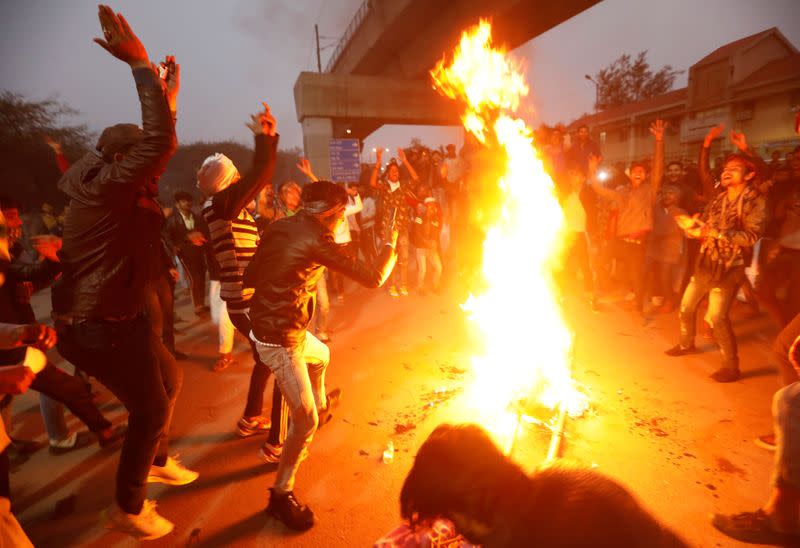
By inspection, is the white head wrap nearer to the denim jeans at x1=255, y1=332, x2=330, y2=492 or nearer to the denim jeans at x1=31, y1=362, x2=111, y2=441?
the denim jeans at x1=255, y1=332, x2=330, y2=492

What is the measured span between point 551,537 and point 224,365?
5.09 m

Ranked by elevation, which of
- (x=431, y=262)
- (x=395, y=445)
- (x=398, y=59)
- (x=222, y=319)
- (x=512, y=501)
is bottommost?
(x=395, y=445)

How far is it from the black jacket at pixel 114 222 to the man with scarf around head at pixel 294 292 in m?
0.69

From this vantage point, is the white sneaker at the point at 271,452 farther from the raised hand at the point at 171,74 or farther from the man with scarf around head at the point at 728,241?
the man with scarf around head at the point at 728,241

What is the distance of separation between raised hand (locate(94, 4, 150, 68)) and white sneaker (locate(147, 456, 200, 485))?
8.98ft

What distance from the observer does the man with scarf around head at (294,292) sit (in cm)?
263

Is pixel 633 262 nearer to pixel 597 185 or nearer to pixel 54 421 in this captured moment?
pixel 597 185

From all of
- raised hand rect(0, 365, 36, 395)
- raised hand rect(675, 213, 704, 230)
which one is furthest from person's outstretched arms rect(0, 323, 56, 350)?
raised hand rect(675, 213, 704, 230)

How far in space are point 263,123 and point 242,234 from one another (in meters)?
1.06

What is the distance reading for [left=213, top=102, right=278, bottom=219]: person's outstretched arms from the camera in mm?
3189

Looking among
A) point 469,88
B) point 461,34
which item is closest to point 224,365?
point 469,88

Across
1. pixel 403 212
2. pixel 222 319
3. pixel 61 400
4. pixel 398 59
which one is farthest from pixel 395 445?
pixel 398 59

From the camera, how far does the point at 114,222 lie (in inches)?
90.9

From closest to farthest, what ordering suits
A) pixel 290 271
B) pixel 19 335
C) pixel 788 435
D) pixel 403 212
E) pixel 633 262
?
pixel 19 335 < pixel 788 435 < pixel 290 271 < pixel 633 262 < pixel 403 212
